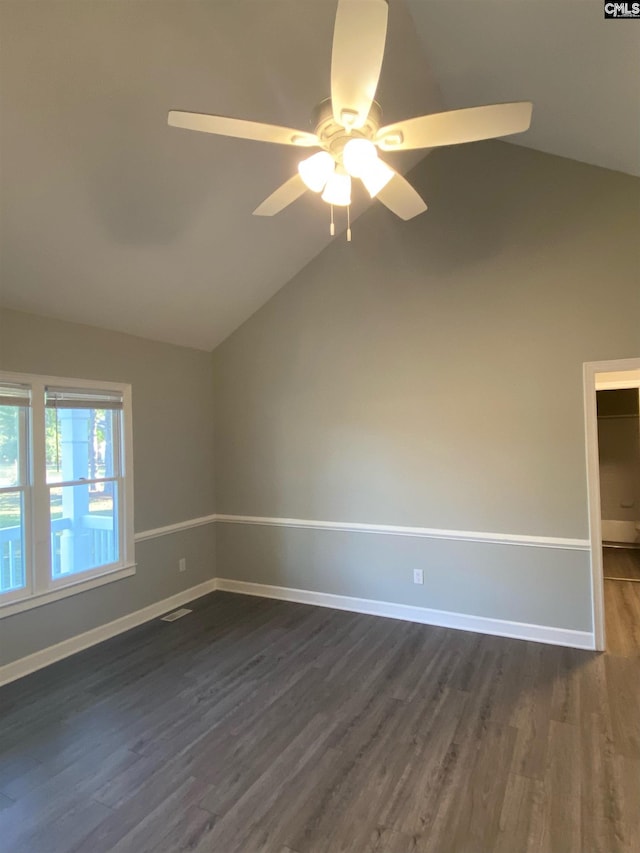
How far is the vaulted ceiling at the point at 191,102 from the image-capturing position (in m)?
2.15

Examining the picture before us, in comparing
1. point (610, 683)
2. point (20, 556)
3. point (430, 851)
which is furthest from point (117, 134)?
point (610, 683)

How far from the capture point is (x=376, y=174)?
1901mm

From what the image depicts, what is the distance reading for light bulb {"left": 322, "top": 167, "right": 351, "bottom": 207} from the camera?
2078 millimetres

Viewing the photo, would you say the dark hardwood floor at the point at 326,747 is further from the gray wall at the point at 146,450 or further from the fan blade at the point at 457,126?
Answer: the fan blade at the point at 457,126

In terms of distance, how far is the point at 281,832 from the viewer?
1984 mm

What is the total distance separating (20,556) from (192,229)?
2.55m

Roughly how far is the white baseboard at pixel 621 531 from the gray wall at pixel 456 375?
11.0ft

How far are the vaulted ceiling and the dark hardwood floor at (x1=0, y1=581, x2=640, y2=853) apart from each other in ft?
8.67

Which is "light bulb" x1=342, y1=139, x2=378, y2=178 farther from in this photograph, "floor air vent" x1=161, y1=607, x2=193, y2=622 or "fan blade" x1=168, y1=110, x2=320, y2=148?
"floor air vent" x1=161, y1=607, x2=193, y2=622

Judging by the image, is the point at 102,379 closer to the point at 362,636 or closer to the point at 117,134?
the point at 117,134

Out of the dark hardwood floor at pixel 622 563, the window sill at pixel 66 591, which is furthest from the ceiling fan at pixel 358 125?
the dark hardwood floor at pixel 622 563

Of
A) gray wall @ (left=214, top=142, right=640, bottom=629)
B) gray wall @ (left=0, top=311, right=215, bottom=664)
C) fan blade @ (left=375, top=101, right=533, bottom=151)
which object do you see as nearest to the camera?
fan blade @ (left=375, top=101, right=533, bottom=151)

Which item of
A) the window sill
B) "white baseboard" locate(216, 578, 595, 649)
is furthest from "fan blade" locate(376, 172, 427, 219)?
the window sill

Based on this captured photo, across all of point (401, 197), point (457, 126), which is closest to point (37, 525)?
point (401, 197)
